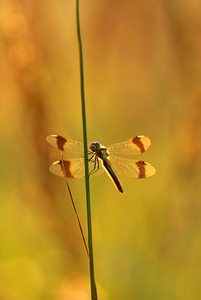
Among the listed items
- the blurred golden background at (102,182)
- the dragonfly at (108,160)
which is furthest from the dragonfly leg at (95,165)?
the blurred golden background at (102,182)

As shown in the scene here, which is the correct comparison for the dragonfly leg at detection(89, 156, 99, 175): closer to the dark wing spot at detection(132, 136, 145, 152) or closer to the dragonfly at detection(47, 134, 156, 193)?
the dragonfly at detection(47, 134, 156, 193)

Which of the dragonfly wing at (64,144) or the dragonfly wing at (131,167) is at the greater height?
the dragonfly wing at (64,144)

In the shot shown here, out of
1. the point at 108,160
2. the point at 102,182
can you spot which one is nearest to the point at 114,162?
the point at 108,160

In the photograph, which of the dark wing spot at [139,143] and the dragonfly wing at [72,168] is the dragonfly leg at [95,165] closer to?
the dragonfly wing at [72,168]

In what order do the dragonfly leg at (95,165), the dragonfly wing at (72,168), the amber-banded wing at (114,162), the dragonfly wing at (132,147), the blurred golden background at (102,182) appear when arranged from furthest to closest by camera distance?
1. the dragonfly wing at (132,147)
2. the dragonfly leg at (95,165)
3. the blurred golden background at (102,182)
4. the amber-banded wing at (114,162)
5. the dragonfly wing at (72,168)

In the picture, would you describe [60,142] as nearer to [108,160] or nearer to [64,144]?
[64,144]

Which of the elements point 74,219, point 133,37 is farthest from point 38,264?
point 133,37

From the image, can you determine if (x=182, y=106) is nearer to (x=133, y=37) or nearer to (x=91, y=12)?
(x=91, y=12)

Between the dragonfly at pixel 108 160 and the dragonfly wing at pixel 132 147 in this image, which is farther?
the dragonfly wing at pixel 132 147
